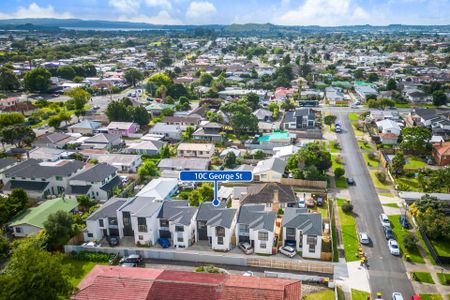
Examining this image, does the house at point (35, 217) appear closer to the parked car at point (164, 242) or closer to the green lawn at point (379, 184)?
the parked car at point (164, 242)

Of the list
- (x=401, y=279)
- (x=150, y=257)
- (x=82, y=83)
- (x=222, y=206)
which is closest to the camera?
(x=401, y=279)

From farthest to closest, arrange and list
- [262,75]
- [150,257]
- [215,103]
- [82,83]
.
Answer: [262,75], [82,83], [215,103], [150,257]

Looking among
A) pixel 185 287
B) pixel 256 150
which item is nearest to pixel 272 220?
pixel 185 287

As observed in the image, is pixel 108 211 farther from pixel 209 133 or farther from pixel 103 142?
pixel 209 133

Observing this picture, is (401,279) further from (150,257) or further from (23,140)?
(23,140)

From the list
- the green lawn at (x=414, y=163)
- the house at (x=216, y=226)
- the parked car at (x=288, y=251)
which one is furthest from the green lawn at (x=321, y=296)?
the green lawn at (x=414, y=163)

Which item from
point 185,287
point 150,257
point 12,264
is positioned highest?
point 12,264

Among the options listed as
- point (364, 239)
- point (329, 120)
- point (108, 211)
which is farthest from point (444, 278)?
point (329, 120)
